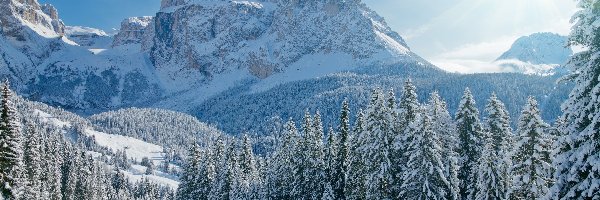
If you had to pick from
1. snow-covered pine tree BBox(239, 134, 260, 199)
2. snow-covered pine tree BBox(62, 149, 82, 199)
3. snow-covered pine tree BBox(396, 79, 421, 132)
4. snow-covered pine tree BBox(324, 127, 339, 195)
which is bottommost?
snow-covered pine tree BBox(62, 149, 82, 199)

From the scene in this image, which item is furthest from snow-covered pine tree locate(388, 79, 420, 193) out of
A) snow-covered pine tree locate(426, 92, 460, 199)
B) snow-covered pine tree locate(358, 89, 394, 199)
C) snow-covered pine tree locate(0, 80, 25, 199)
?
snow-covered pine tree locate(0, 80, 25, 199)

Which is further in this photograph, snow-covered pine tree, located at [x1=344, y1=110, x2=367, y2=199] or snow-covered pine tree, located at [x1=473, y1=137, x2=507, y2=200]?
snow-covered pine tree, located at [x1=344, y1=110, x2=367, y2=199]

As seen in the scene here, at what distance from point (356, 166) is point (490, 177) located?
41.9ft

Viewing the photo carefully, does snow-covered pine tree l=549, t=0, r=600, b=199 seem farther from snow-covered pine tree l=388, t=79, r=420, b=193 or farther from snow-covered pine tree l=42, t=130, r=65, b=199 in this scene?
snow-covered pine tree l=42, t=130, r=65, b=199

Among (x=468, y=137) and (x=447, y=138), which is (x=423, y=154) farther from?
(x=468, y=137)

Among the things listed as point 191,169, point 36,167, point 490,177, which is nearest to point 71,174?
point 36,167

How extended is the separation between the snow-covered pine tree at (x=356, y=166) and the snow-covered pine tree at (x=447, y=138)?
555 centimetres

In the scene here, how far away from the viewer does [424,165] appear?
35.0 metres

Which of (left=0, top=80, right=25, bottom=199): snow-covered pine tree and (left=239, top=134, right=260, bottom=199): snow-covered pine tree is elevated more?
(left=0, top=80, right=25, bottom=199): snow-covered pine tree

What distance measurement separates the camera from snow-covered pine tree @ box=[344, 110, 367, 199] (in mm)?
42000

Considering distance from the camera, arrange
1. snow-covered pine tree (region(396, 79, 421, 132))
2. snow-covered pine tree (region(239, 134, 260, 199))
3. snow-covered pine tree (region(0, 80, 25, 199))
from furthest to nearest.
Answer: snow-covered pine tree (region(239, 134, 260, 199)) → snow-covered pine tree (region(396, 79, 421, 132)) → snow-covered pine tree (region(0, 80, 25, 199))

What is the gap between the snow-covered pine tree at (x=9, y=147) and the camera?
3309cm

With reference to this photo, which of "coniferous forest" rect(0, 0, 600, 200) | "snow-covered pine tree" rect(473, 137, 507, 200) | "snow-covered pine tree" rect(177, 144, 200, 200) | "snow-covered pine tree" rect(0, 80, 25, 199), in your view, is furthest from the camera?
"snow-covered pine tree" rect(177, 144, 200, 200)

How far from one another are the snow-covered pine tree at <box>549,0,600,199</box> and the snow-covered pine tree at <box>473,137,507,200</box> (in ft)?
42.3
